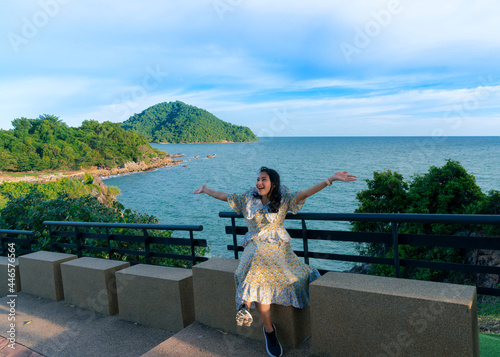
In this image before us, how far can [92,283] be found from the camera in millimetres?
4543

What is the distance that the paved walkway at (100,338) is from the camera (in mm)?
3127

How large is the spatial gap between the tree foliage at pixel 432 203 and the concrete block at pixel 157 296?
11947mm

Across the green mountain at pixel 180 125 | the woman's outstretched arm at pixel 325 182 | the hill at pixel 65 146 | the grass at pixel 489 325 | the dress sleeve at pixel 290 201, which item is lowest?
the grass at pixel 489 325

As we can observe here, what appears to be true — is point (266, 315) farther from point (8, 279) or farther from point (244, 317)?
point (8, 279)

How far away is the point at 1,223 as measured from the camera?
821cm

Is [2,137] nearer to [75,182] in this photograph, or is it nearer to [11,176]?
[11,176]

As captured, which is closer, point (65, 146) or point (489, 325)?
point (489, 325)

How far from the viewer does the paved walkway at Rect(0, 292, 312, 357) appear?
3.13 meters

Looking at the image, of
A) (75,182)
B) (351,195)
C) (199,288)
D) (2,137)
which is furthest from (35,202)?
(2,137)

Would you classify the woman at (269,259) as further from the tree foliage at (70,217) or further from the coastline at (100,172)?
the coastline at (100,172)

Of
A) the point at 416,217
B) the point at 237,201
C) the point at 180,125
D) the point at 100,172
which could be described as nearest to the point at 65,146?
the point at 100,172

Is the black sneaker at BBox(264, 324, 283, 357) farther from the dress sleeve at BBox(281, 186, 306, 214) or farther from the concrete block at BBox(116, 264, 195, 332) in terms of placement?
the concrete block at BBox(116, 264, 195, 332)

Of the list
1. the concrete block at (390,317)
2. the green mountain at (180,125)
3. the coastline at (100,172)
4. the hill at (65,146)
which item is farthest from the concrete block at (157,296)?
the green mountain at (180,125)

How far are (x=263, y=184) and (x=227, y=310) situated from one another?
4.13ft
